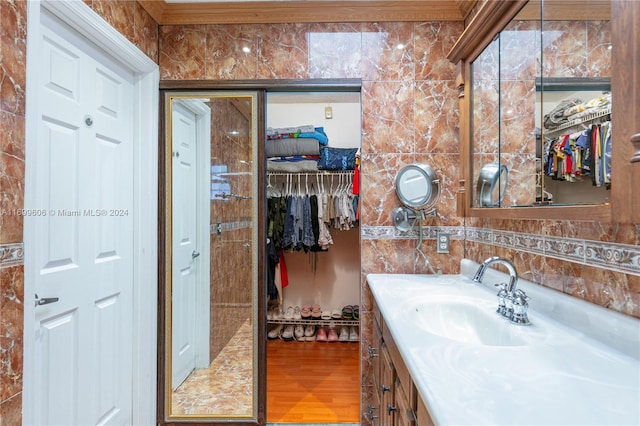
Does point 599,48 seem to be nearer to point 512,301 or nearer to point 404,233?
point 512,301

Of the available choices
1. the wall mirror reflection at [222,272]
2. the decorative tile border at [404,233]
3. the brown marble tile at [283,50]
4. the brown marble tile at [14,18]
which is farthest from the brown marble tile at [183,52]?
the decorative tile border at [404,233]

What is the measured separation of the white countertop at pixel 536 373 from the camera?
0.54 metres

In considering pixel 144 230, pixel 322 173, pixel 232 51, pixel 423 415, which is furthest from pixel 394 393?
pixel 322 173

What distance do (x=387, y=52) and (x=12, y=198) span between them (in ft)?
6.02

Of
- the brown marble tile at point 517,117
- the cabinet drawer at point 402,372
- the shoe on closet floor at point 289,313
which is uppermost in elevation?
the brown marble tile at point 517,117

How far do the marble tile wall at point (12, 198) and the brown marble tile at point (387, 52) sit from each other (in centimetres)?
150

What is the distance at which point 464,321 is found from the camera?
3.97 feet

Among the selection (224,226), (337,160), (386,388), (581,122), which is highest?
(337,160)

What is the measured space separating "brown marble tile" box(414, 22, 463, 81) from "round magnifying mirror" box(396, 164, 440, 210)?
54cm

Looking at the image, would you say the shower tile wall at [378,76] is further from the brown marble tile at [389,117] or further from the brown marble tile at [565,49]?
the brown marble tile at [565,49]

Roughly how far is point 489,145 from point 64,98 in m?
1.83

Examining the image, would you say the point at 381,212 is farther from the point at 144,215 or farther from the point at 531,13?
the point at 144,215

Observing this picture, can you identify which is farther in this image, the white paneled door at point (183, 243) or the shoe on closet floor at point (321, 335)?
the shoe on closet floor at point (321, 335)

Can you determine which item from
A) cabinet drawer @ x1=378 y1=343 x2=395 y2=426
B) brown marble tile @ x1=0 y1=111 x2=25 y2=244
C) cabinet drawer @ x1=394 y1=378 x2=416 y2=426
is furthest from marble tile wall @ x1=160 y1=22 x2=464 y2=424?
brown marble tile @ x1=0 y1=111 x2=25 y2=244
